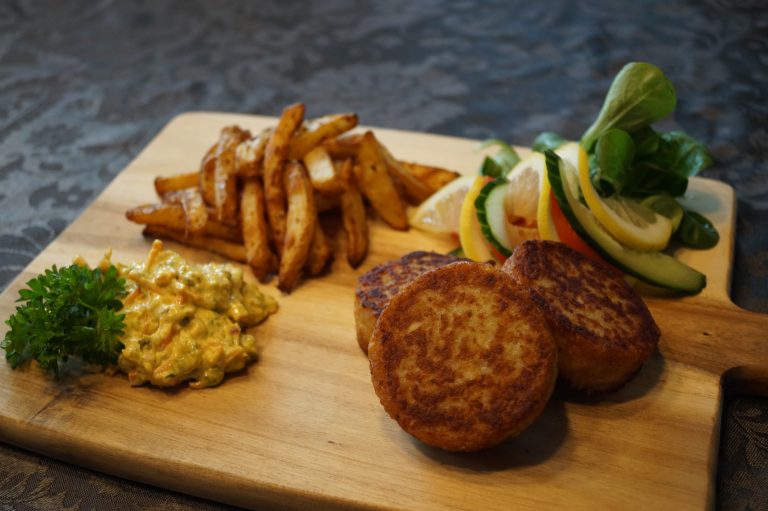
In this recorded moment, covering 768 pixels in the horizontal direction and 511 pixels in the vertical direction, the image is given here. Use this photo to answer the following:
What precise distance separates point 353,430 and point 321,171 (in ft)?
5.25

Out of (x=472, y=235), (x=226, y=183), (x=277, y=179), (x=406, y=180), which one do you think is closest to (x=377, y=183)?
(x=406, y=180)

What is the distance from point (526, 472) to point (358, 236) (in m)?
1.77

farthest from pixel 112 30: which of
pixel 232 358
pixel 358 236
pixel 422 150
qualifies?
pixel 232 358

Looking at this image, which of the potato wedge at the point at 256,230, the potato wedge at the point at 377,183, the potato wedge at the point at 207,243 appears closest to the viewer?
the potato wedge at the point at 256,230

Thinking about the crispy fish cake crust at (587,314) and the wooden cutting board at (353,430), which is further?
the crispy fish cake crust at (587,314)

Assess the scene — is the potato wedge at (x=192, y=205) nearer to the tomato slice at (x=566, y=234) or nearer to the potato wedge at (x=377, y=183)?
the potato wedge at (x=377, y=183)

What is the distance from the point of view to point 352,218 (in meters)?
4.55

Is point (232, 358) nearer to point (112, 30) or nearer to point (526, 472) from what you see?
point (526, 472)

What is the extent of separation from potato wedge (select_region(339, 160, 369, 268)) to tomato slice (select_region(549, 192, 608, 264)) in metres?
1.09

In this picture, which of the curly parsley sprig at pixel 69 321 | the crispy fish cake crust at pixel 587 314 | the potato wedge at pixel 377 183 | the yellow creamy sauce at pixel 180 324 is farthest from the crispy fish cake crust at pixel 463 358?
the potato wedge at pixel 377 183

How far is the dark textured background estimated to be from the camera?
18.9 ft

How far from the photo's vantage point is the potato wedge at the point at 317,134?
4.60 m

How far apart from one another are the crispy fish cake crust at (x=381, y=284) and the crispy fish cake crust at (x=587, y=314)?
460mm

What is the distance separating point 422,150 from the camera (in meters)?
5.40
